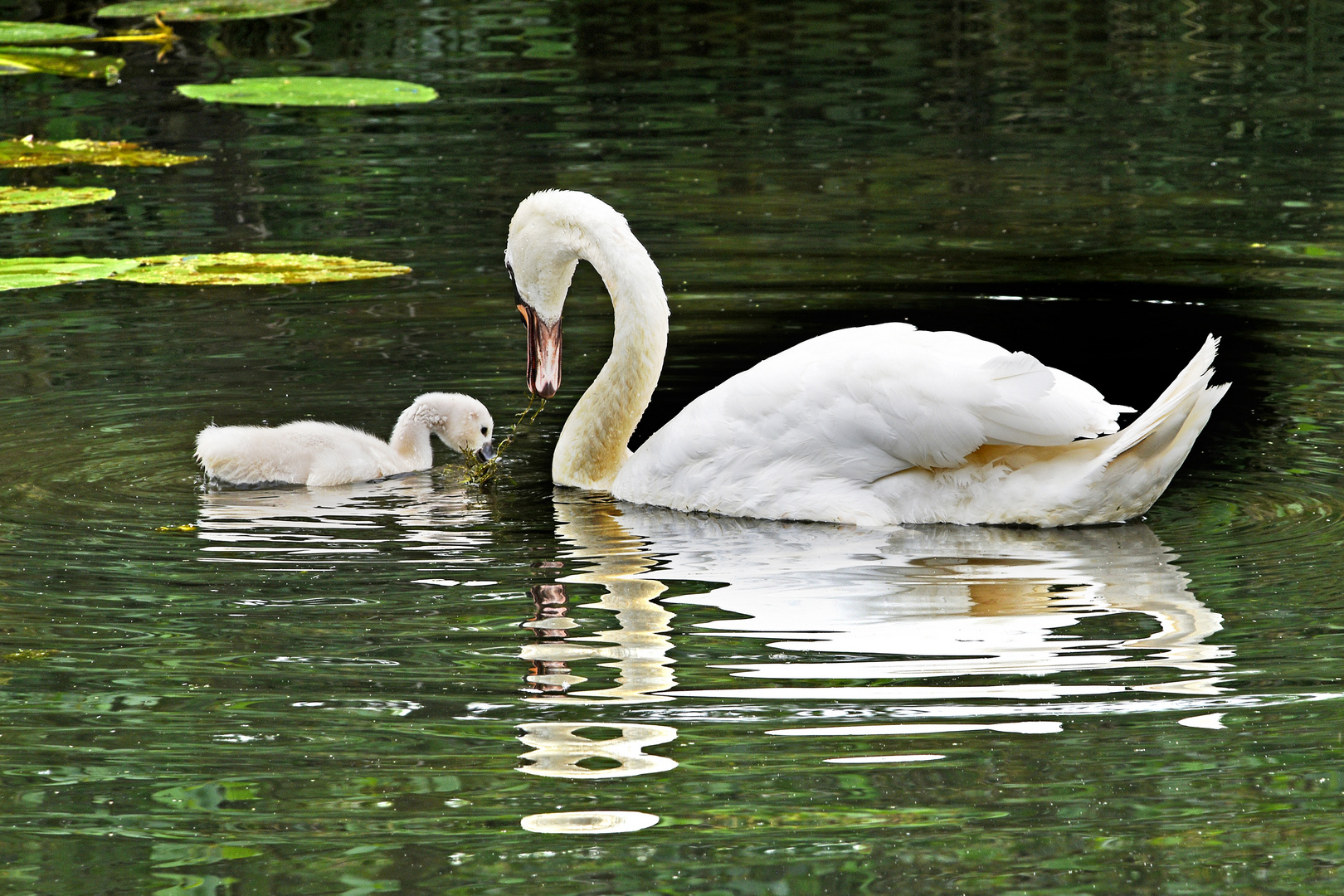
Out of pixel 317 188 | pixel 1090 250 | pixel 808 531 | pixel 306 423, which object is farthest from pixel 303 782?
pixel 317 188

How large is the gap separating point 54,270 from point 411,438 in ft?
12.3

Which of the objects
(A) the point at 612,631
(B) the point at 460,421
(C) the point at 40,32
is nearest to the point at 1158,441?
(A) the point at 612,631

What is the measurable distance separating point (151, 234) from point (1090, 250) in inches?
224

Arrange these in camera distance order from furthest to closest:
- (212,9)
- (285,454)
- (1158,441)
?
(212,9) → (285,454) → (1158,441)

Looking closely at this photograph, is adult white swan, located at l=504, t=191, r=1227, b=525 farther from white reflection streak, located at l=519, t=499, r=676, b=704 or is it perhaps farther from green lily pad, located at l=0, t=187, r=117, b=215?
green lily pad, located at l=0, t=187, r=117, b=215

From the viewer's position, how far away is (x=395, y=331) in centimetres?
989

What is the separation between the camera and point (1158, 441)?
Result: 624cm

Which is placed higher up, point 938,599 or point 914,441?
point 914,441

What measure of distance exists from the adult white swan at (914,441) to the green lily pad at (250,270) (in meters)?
3.81

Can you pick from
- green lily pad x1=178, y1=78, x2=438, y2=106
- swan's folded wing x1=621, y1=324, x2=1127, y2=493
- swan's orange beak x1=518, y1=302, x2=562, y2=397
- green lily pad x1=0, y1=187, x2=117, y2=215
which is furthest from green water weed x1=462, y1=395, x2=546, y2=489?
green lily pad x1=178, y1=78, x2=438, y2=106

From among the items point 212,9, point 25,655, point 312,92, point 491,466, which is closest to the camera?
point 25,655

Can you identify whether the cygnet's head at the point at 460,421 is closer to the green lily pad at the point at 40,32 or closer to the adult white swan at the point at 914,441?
the adult white swan at the point at 914,441

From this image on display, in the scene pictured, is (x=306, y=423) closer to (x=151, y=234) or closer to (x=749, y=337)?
(x=749, y=337)

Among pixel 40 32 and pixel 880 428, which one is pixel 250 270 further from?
pixel 40 32
